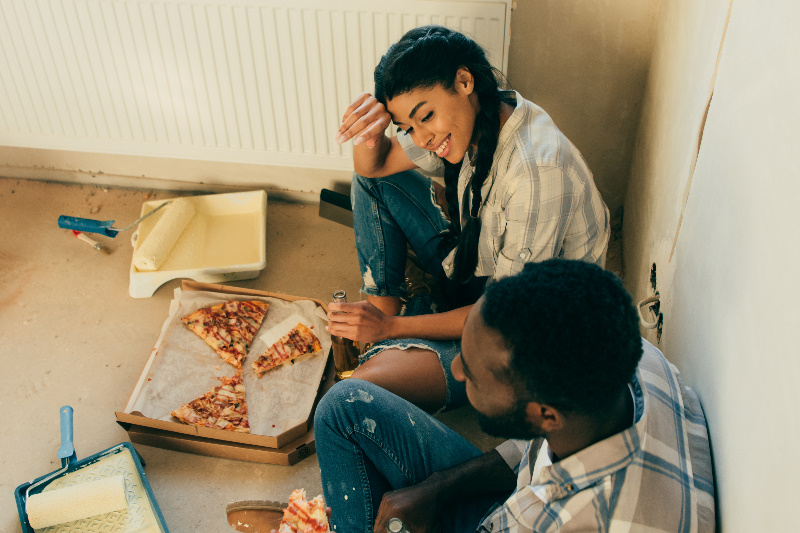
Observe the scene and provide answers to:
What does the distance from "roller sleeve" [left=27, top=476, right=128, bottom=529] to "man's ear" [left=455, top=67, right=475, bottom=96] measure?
1297 mm

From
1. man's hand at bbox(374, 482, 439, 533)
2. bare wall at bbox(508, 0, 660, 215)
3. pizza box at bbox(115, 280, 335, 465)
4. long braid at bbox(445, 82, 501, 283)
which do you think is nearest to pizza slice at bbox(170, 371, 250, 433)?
pizza box at bbox(115, 280, 335, 465)

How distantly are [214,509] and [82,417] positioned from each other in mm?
562

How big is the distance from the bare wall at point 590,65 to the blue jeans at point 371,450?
4.41ft

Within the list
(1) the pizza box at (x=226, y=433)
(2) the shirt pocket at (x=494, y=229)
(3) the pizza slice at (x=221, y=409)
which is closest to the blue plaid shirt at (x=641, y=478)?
(2) the shirt pocket at (x=494, y=229)

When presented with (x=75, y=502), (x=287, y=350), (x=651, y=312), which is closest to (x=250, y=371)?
(x=287, y=350)

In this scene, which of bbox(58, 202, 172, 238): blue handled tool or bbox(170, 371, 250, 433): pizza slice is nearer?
bbox(170, 371, 250, 433): pizza slice

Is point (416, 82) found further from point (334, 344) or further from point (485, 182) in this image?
point (334, 344)

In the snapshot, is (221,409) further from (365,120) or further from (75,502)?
(365,120)

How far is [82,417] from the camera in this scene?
200cm

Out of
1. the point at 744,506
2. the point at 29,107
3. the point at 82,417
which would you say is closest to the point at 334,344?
the point at 82,417

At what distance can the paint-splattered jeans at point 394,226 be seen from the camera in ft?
6.42

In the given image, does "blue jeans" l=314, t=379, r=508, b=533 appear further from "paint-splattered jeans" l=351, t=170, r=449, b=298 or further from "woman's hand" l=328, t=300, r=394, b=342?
"paint-splattered jeans" l=351, t=170, r=449, b=298

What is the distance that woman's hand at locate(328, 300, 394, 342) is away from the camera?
1729 millimetres

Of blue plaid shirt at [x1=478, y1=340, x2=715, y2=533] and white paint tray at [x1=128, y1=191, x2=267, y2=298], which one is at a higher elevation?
blue plaid shirt at [x1=478, y1=340, x2=715, y2=533]
